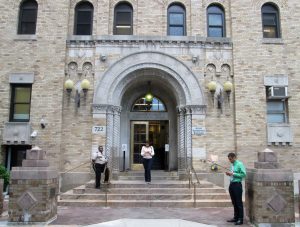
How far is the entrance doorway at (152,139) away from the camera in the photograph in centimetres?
1706

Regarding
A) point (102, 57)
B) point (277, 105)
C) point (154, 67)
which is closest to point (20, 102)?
point (102, 57)

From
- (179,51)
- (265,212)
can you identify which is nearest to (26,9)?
(179,51)

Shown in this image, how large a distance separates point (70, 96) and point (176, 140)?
5.73 meters

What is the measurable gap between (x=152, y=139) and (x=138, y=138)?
2.57 ft

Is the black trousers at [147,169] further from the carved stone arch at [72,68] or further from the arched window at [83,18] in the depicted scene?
the arched window at [83,18]

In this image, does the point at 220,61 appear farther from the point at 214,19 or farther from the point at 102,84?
the point at 102,84

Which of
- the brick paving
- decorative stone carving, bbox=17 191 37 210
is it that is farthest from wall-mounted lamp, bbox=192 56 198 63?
decorative stone carving, bbox=17 191 37 210

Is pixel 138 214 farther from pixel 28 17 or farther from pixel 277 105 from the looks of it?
pixel 28 17

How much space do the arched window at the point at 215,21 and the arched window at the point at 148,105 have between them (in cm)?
435

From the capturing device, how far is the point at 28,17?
1602 cm

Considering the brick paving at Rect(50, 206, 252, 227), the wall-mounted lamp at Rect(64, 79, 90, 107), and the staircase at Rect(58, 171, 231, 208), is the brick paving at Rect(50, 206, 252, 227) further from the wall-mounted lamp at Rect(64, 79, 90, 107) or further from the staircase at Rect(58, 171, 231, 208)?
the wall-mounted lamp at Rect(64, 79, 90, 107)

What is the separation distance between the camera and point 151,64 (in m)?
15.4

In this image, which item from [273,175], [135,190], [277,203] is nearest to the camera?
[277,203]

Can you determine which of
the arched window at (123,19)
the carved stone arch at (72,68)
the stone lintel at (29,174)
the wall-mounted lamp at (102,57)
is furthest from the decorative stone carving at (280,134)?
the stone lintel at (29,174)
